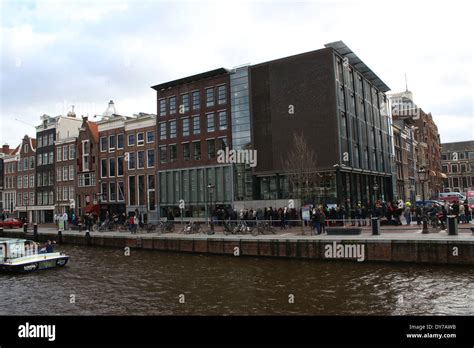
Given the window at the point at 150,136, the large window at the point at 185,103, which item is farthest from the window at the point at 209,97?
the window at the point at 150,136

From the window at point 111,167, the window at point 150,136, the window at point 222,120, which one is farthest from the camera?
the window at point 111,167

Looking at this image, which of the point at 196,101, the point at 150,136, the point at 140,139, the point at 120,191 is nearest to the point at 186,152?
the point at 196,101

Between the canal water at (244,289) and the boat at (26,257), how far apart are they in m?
0.52

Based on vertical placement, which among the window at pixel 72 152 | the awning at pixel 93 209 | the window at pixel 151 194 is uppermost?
the window at pixel 72 152

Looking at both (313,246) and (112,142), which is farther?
(112,142)

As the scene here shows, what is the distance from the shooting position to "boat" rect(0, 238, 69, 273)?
22.5 meters

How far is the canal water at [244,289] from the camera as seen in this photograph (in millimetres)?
13586

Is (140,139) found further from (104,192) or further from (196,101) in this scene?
(196,101)

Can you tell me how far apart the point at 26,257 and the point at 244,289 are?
A: 47.9ft

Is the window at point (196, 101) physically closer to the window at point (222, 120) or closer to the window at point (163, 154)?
the window at point (222, 120)

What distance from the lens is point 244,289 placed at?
16656 millimetres

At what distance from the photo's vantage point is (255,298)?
15109mm

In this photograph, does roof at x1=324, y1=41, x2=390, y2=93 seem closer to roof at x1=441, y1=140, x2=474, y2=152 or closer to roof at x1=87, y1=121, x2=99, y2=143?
roof at x1=87, y1=121, x2=99, y2=143

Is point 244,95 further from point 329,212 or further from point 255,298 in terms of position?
point 255,298
